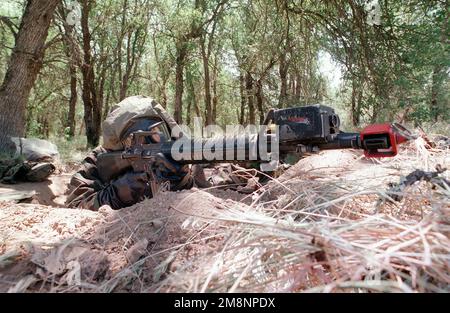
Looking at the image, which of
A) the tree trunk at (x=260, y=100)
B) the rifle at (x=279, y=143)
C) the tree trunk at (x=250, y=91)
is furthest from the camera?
the tree trunk at (x=250, y=91)

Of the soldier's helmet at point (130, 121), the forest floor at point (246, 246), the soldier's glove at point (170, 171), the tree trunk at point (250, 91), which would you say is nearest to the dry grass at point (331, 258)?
the forest floor at point (246, 246)

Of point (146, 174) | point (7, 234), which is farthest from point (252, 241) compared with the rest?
point (146, 174)

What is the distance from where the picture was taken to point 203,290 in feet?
2.60

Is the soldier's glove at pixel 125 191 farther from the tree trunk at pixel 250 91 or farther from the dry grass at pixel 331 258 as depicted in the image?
the tree trunk at pixel 250 91

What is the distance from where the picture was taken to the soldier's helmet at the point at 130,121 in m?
2.86

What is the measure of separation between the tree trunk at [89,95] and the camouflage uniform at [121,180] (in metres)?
8.27

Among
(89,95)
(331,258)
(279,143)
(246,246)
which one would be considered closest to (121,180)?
(279,143)

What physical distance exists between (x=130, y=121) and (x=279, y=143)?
4.45 feet

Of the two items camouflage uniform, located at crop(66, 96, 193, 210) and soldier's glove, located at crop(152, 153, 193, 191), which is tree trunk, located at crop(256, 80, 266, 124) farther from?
soldier's glove, located at crop(152, 153, 193, 191)

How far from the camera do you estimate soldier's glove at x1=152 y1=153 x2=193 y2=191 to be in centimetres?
252

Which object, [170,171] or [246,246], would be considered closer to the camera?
[246,246]

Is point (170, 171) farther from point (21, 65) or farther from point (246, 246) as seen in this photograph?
point (21, 65)

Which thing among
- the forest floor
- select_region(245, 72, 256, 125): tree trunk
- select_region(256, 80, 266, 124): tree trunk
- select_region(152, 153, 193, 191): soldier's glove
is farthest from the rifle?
select_region(245, 72, 256, 125): tree trunk

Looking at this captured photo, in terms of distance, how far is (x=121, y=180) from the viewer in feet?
9.11
